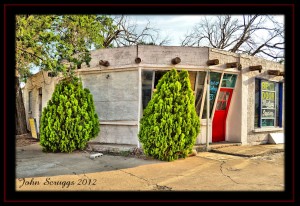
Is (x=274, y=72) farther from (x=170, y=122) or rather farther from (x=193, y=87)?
(x=170, y=122)

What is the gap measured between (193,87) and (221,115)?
194 cm

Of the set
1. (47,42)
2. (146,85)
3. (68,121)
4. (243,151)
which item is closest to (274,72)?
(243,151)

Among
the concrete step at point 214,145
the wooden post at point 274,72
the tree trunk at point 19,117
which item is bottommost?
the concrete step at point 214,145

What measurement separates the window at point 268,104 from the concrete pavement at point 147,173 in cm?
281

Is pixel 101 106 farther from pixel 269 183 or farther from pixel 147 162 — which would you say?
pixel 269 183

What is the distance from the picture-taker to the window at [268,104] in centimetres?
966

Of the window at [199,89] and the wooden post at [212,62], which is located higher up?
the wooden post at [212,62]

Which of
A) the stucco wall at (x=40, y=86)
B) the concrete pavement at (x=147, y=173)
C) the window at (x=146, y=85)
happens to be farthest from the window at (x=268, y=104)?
the stucco wall at (x=40, y=86)

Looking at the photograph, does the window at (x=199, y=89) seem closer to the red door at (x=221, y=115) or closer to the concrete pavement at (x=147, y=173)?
the red door at (x=221, y=115)

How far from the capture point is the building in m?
7.71

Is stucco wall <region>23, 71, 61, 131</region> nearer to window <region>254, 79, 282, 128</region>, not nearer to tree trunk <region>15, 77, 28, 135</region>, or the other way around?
tree trunk <region>15, 77, 28, 135</region>

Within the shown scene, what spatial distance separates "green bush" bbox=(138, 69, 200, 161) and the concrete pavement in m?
0.35
